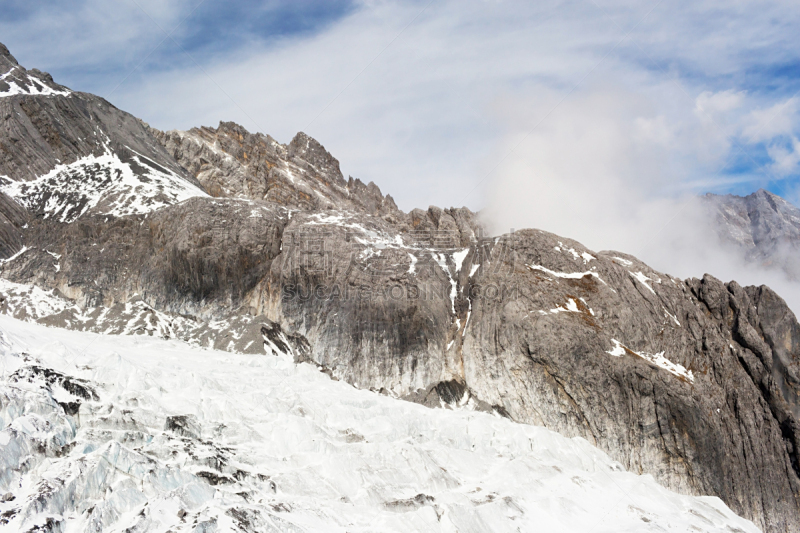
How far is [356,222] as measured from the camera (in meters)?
107

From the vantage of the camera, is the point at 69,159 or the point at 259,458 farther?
the point at 69,159

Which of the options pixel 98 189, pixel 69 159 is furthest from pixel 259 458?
pixel 69 159

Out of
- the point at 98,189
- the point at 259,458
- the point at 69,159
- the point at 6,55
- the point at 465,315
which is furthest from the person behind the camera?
the point at 6,55

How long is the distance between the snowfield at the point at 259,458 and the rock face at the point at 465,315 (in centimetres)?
681

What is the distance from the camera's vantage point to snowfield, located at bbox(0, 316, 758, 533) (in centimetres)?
4612

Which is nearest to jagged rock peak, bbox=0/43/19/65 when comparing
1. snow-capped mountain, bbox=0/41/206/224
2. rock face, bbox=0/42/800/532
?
snow-capped mountain, bbox=0/41/206/224

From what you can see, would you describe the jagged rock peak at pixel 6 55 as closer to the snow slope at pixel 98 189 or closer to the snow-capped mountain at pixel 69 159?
the snow-capped mountain at pixel 69 159

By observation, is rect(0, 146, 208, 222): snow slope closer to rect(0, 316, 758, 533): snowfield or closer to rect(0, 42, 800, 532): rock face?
rect(0, 42, 800, 532): rock face

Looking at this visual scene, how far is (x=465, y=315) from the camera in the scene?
323 feet

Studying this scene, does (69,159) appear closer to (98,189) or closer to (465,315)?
(98,189)

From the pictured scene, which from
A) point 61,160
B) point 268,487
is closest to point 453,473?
point 268,487

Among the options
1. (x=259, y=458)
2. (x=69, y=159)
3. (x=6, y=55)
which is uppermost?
(x=6, y=55)

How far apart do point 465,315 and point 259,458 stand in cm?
4744

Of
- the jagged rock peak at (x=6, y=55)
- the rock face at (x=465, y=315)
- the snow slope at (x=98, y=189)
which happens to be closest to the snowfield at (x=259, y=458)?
the rock face at (x=465, y=315)
